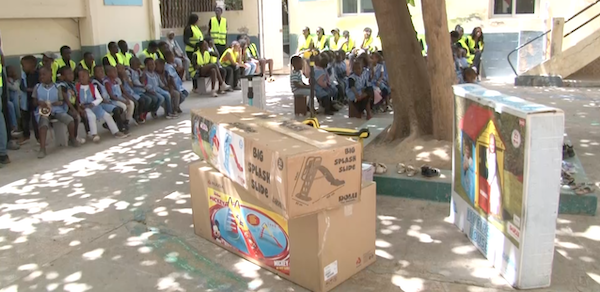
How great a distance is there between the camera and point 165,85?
9.91 metres

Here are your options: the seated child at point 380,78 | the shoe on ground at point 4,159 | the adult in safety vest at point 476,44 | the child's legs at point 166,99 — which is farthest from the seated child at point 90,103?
the adult in safety vest at point 476,44

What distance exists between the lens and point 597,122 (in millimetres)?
8484

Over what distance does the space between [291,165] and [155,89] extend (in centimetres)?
680

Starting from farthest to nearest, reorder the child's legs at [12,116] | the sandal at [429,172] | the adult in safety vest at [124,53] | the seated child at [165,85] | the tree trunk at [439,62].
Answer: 1. the adult in safety vest at [124,53]
2. the seated child at [165,85]
3. the child's legs at [12,116]
4. the tree trunk at [439,62]
5. the sandal at [429,172]

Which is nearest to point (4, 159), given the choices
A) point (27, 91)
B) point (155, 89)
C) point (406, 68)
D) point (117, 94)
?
point (27, 91)

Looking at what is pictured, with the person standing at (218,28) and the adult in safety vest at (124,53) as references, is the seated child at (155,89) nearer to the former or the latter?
the adult in safety vest at (124,53)

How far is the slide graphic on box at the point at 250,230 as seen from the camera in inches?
147

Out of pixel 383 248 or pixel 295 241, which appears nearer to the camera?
pixel 295 241

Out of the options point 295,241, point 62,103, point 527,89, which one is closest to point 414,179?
point 295,241

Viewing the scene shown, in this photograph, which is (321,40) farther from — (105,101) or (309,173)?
(309,173)

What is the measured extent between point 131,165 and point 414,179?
346 centimetres

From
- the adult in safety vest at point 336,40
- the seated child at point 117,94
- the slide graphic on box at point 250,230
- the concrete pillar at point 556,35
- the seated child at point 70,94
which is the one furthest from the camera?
the adult in safety vest at point 336,40

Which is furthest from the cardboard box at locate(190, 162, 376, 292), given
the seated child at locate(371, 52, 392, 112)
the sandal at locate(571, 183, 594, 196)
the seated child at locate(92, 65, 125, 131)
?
the seated child at locate(371, 52, 392, 112)

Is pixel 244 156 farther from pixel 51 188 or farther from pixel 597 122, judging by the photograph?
pixel 597 122
